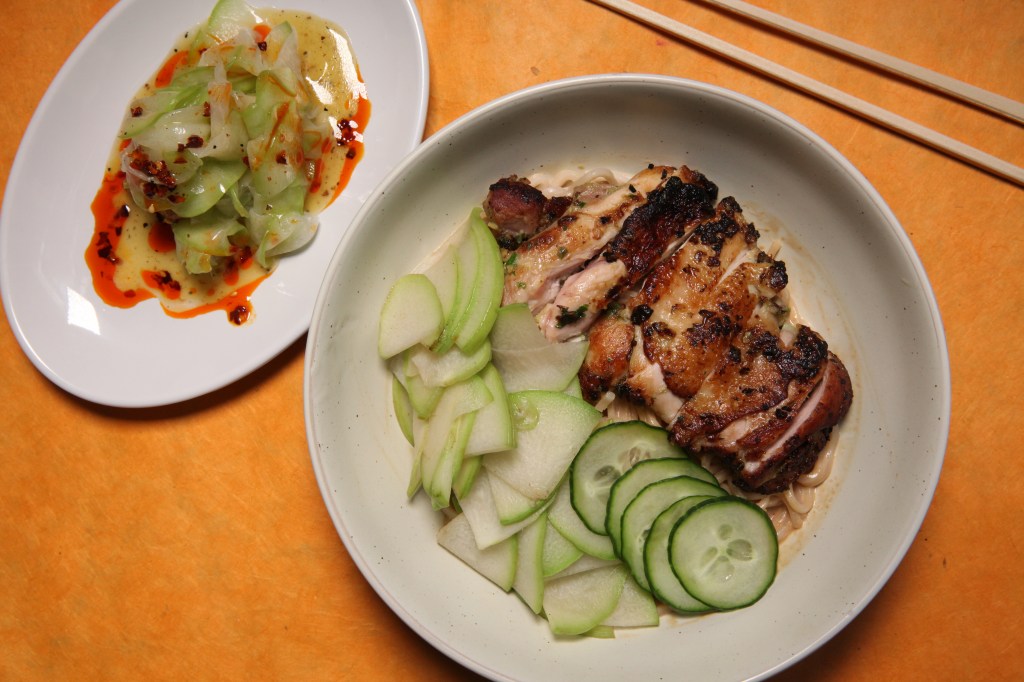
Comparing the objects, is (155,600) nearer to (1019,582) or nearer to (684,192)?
(684,192)

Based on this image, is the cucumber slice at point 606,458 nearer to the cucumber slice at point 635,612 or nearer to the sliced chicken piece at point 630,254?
the cucumber slice at point 635,612

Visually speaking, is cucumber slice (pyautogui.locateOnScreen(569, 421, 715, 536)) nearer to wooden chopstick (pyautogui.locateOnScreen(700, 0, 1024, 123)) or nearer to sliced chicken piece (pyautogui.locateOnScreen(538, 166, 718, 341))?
sliced chicken piece (pyautogui.locateOnScreen(538, 166, 718, 341))

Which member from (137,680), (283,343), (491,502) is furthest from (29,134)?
(491,502)

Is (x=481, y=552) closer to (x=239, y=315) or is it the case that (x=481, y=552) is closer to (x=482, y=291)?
(x=482, y=291)

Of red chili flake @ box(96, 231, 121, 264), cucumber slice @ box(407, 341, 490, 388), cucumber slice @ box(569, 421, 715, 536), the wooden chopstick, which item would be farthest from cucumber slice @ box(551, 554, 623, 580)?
red chili flake @ box(96, 231, 121, 264)

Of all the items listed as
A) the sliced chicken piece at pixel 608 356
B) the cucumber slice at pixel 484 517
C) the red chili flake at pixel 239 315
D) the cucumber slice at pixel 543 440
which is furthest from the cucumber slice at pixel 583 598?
the red chili flake at pixel 239 315

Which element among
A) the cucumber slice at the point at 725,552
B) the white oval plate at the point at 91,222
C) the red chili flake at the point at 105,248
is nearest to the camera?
the cucumber slice at the point at 725,552
